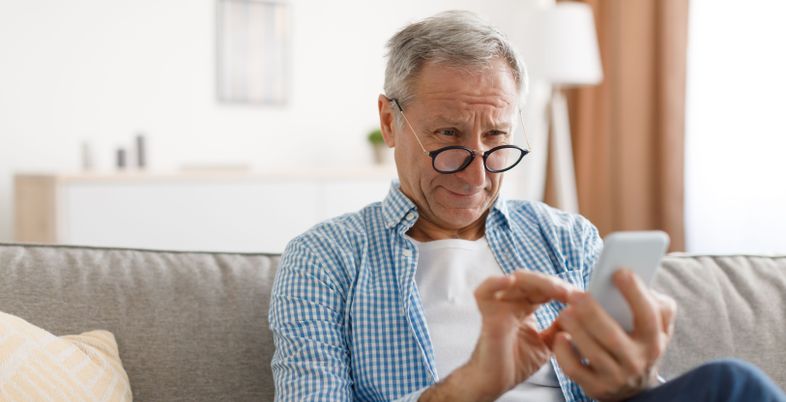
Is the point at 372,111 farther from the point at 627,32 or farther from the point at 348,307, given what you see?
the point at 348,307

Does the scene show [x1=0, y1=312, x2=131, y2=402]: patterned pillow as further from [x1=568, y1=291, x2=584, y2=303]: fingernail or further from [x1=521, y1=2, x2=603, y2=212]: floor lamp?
[x1=521, y1=2, x2=603, y2=212]: floor lamp

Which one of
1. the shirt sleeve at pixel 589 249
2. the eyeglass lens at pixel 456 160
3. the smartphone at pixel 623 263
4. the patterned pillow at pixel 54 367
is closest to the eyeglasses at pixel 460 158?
the eyeglass lens at pixel 456 160

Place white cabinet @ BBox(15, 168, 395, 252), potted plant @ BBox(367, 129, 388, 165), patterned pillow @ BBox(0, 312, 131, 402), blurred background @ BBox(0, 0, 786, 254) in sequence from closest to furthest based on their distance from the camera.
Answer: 1. patterned pillow @ BBox(0, 312, 131, 402)
2. white cabinet @ BBox(15, 168, 395, 252)
3. blurred background @ BBox(0, 0, 786, 254)
4. potted plant @ BBox(367, 129, 388, 165)

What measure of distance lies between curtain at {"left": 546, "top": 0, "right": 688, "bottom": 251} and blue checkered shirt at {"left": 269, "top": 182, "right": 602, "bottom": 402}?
2853 millimetres

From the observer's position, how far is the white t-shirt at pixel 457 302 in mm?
1354

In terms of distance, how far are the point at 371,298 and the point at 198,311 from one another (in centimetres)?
34

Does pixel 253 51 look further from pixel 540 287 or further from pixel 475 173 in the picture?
pixel 540 287

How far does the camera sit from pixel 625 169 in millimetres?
4438

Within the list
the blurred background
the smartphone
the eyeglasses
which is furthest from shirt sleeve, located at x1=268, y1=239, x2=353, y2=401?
the blurred background

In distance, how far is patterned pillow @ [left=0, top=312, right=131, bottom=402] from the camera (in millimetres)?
1211

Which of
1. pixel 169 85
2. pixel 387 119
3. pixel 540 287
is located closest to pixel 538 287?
pixel 540 287

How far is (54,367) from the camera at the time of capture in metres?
1.27

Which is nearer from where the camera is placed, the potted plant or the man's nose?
the man's nose

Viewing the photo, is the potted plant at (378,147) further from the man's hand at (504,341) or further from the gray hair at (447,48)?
the man's hand at (504,341)
